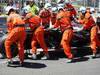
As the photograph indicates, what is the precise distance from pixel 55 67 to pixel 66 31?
1.42m

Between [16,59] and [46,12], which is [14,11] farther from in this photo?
[46,12]

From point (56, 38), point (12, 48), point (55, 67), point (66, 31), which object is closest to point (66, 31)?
point (66, 31)

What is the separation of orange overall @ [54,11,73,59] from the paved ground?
43 centimetres

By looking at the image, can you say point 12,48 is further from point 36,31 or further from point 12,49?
point 36,31

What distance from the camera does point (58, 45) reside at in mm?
11812

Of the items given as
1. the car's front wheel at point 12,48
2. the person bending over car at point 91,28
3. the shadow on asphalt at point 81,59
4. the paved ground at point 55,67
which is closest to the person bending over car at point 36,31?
the paved ground at point 55,67

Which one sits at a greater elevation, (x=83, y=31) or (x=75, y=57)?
(x=83, y=31)

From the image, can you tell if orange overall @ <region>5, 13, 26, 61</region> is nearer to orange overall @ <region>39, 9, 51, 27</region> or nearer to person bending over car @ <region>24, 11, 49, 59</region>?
person bending over car @ <region>24, 11, 49, 59</region>

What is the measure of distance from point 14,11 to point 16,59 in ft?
5.42

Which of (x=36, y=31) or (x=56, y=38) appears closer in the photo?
(x=36, y=31)

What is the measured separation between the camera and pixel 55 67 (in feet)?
33.6

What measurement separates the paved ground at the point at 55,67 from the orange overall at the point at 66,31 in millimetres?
428

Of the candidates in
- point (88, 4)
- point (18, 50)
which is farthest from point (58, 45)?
point (88, 4)

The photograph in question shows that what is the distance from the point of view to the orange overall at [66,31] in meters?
11.0
